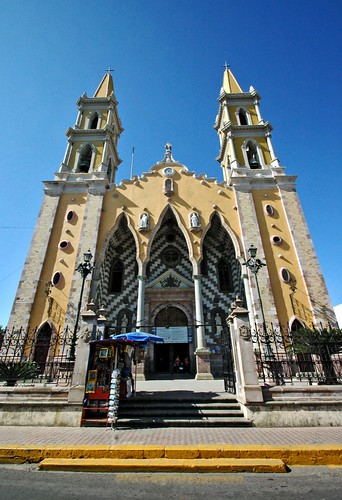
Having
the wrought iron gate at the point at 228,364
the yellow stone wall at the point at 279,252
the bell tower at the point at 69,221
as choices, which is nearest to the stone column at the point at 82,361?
the wrought iron gate at the point at 228,364

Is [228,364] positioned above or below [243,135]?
below

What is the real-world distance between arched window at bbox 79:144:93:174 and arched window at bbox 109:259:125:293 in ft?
30.2

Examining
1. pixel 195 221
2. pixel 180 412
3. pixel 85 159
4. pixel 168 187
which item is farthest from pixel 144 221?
pixel 180 412

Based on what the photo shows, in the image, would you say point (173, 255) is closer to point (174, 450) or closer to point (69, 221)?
point (69, 221)

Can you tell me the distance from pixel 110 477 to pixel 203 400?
4.27 metres

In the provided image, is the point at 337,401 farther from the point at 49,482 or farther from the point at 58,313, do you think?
the point at 58,313

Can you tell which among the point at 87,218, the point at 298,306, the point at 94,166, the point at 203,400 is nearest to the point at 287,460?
the point at 203,400

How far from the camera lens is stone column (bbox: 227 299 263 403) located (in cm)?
689

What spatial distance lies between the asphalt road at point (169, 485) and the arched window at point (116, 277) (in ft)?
49.5

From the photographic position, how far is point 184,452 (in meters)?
4.59

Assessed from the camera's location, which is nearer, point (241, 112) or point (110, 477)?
point (110, 477)

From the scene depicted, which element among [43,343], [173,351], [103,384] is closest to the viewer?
[103,384]

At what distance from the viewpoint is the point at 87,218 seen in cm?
1922

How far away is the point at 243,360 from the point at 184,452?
3.47 m
